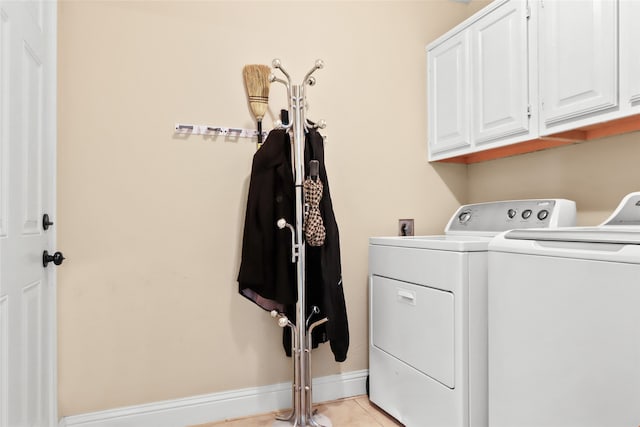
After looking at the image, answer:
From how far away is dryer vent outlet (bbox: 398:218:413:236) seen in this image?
8.14 feet

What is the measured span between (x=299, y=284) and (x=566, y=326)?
1047 mm

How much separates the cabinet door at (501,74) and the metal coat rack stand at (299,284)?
859mm

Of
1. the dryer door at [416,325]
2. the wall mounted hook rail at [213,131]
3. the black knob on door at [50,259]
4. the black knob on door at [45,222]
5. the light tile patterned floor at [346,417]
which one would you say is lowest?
the light tile patterned floor at [346,417]

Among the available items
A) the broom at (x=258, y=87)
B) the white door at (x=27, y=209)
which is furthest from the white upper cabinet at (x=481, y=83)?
the white door at (x=27, y=209)

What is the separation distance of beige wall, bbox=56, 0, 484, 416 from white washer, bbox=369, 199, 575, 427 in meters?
0.32

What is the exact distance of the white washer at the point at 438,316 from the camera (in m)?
1.62

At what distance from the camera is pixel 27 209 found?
1.40 meters

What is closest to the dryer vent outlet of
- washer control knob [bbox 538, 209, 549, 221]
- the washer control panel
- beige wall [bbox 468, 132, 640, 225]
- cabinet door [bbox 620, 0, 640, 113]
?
the washer control panel

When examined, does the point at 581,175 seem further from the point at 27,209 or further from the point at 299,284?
the point at 27,209

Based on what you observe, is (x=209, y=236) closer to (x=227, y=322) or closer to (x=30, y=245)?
(x=227, y=322)

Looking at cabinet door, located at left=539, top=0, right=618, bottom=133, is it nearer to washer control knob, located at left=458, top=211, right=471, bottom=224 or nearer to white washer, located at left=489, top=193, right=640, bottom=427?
white washer, located at left=489, top=193, right=640, bottom=427

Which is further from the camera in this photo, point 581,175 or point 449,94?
point 449,94

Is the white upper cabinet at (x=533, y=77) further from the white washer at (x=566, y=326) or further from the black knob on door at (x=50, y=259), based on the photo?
the black knob on door at (x=50, y=259)

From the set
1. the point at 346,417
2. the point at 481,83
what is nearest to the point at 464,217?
the point at 481,83
